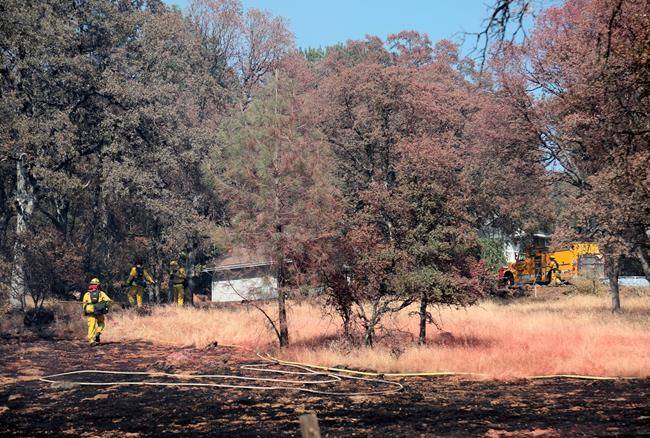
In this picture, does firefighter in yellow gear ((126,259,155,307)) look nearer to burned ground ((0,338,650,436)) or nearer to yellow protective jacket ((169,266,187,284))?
yellow protective jacket ((169,266,187,284))

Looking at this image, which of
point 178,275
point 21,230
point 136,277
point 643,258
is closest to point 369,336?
point 643,258

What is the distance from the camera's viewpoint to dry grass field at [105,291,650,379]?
53.7ft

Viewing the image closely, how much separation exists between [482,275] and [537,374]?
3.72 metres

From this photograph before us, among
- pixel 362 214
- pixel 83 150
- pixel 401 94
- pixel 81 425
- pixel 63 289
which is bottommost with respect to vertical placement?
pixel 81 425

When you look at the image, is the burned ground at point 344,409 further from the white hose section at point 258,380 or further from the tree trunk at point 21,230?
the tree trunk at point 21,230

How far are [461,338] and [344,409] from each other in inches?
372

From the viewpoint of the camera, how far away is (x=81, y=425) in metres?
11.3

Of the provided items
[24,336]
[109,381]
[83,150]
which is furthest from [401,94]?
[109,381]

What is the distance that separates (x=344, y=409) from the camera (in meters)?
12.0

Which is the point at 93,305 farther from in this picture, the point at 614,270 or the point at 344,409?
the point at 614,270

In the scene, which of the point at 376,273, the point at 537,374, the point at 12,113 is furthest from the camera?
the point at 12,113

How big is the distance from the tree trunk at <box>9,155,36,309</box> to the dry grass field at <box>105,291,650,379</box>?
430 centimetres

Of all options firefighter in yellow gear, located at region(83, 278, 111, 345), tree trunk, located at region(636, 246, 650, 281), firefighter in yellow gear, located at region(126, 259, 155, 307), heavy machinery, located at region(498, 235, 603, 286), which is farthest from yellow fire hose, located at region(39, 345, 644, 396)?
heavy machinery, located at region(498, 235, 603, 286)

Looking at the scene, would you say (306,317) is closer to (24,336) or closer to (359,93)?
(24,336)
